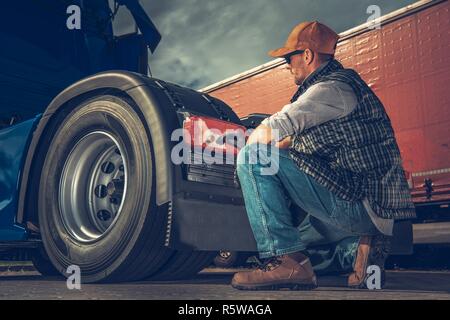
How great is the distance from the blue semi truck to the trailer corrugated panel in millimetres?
2457

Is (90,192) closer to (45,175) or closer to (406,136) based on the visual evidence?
(45,175)

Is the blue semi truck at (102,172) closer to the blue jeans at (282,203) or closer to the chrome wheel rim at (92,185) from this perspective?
the chrome wheel rim at (92,185)

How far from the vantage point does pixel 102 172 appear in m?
2.95

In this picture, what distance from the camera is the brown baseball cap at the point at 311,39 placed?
256 centimetres

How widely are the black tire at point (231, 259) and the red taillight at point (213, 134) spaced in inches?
54.3

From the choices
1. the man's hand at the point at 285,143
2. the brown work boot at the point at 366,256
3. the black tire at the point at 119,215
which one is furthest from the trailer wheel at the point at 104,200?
the brown work boot at the point at 366,256

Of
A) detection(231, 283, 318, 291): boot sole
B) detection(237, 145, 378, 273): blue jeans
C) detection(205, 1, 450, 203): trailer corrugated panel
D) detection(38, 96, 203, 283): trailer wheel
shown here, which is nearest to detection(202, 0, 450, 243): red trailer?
detection(205, 1, 450, 203): trailer corrugated panel

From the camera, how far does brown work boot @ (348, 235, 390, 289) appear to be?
7.84 feet

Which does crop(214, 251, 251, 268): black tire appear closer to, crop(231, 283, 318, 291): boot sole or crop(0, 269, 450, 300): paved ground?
crop(0, 269, 450, 300): paved ground

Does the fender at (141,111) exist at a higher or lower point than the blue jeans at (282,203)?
higher
